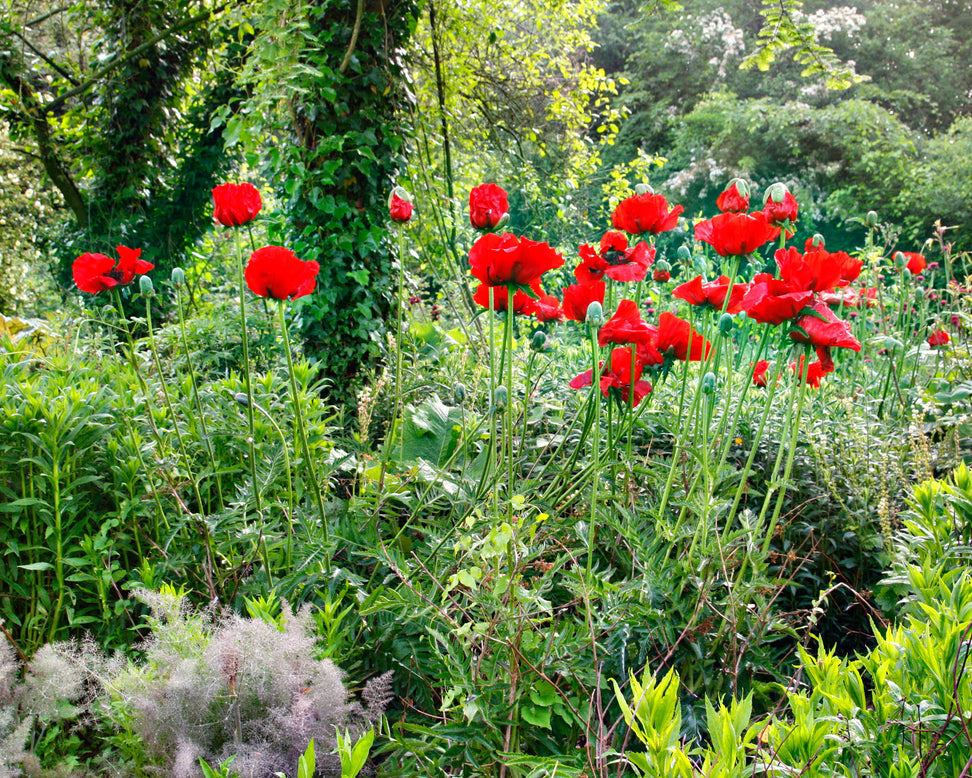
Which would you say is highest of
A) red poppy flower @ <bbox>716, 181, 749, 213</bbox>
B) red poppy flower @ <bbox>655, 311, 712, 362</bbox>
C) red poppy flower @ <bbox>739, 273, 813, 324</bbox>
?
red poppy flower @ <bbox>716, 181, 749, 213</bbox>

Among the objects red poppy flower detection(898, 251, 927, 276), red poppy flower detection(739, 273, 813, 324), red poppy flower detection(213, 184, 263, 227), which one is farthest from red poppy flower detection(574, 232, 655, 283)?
red poppy flower detection(898, 251, 927, 276)

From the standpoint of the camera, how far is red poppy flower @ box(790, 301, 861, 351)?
1029 millimetres

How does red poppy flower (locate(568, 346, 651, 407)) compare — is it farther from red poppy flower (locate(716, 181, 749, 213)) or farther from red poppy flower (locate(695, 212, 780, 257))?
red poppy flower (locate(716, 181, 749, 213))

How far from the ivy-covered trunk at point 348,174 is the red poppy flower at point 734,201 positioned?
204 cm

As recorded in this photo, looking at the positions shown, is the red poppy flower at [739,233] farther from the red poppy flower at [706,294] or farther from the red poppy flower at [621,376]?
the red poppy flower at [621,376]

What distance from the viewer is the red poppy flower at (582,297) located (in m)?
1.28

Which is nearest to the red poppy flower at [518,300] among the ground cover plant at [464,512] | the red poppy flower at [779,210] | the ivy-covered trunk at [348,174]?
the ground cover plant at [464,512]

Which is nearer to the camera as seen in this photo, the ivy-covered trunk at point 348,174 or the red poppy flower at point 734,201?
the red poppy flower at point 734,201

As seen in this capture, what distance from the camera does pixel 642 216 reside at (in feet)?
4.85

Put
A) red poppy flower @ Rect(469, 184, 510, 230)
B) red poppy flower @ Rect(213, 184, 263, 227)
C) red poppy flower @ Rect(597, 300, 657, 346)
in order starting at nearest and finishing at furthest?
red poppy flower @ Rect(597, 300, 657, 346), red poppy flower @ Rect(469, 184, 510, 230), red poppy flower @ Rect(213, 184, 263, 227)

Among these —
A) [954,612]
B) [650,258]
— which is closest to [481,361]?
[650,258]

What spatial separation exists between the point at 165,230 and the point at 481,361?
352 cm

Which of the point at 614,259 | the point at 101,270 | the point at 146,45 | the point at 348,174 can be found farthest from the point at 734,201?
the point at 146,45

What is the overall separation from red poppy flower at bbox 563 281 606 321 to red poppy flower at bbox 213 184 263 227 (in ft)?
2.50
